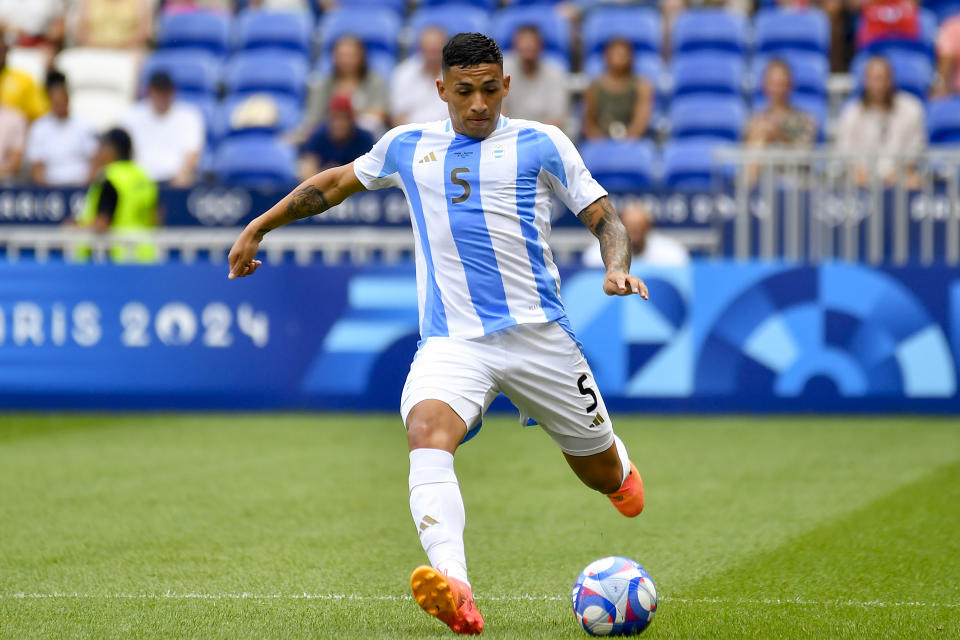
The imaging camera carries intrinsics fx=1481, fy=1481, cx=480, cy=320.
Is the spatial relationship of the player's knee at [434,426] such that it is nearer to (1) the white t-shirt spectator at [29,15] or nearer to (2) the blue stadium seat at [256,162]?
(2) the blue stadium seat at [256,162]

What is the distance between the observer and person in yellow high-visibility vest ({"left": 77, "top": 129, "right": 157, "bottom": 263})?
12.3 meters

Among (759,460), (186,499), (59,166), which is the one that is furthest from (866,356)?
(59,166)

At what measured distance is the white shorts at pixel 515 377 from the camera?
517cm

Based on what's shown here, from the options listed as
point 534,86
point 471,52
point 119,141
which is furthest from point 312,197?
point 534,86

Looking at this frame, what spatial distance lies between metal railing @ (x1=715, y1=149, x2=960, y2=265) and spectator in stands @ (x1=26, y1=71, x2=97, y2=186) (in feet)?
22.3

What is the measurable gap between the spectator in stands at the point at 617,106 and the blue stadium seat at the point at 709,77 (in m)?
1.26

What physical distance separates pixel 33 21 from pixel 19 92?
2264 mm

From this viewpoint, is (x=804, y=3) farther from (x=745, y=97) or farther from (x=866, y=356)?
(x=866, y=356)

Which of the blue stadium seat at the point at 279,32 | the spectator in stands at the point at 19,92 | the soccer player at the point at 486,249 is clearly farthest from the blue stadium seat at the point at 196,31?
the soccer player at the point at 486,249

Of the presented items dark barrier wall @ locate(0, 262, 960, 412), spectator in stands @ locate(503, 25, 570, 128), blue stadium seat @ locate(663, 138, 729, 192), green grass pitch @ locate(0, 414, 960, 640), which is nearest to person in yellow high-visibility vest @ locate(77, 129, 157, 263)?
dark barrier wall @ locate(0, 262, 960, 412)

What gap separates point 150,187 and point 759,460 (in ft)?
19.9

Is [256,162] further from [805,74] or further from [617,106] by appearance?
[805,74]

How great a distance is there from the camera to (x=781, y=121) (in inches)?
558

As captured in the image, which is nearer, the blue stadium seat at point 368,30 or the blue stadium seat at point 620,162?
the blue stadium seat at point 620,162
